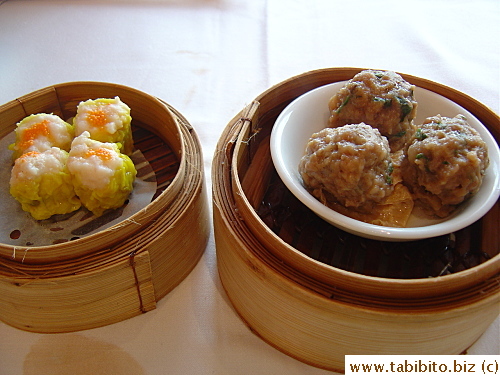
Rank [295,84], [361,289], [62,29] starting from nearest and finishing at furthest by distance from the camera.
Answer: [361,289] < [295,84] < [62,29]

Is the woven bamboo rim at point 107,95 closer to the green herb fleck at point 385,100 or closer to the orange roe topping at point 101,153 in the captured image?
the orange roe topping at point 101,153

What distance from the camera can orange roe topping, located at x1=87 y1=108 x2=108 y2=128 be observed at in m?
1.38

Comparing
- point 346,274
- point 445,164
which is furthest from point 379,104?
point 346,274

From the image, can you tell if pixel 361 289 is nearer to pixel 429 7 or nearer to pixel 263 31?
pixel 263 31

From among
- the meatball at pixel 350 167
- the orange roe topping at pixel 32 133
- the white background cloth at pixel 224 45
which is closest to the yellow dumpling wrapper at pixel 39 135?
the orange roe topping at pixel 32 133

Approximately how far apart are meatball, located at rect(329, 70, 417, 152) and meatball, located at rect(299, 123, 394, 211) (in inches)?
3.8

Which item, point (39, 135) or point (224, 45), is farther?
point (224, 45)

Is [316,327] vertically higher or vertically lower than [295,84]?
lower

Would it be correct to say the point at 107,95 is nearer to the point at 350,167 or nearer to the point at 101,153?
→ the point at 101,153

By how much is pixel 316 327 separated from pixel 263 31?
71.8 inches

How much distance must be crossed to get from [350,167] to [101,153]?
0.71 metres

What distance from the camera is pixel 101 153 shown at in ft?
4.26

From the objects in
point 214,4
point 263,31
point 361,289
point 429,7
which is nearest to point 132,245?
point 361,289

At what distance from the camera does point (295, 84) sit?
4.76 feet
